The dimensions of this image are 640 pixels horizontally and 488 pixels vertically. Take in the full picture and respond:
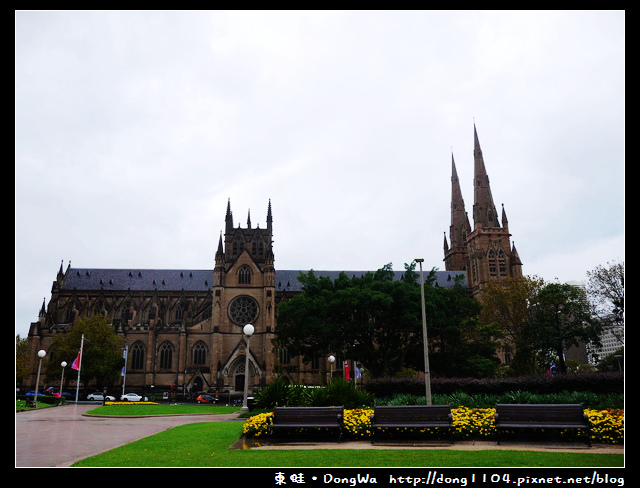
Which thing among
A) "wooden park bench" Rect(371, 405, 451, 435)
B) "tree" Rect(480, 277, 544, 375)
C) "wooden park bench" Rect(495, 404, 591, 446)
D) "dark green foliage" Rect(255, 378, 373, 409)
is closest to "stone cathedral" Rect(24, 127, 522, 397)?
"tree" Rect(480, 277, 544, 375)

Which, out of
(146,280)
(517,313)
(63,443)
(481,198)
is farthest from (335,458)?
(481,198)

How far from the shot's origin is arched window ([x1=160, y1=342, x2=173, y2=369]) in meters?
69.8

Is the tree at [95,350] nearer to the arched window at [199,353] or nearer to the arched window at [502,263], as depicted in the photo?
the arched window at [199,353]

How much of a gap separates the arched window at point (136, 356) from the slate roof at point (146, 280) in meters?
13.0


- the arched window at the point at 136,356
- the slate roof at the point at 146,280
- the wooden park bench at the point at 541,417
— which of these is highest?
the slate roof at the point at 146,280

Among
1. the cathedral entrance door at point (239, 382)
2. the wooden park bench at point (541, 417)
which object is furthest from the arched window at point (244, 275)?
the wooden park bench at point (541, 417)

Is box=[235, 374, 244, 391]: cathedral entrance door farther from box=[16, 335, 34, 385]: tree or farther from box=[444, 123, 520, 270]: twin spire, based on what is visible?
box=[444, 123, 520, 270]: twin spire

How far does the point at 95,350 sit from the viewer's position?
195ft

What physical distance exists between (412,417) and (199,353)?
197 ft

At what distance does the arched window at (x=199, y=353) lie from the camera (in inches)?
2689

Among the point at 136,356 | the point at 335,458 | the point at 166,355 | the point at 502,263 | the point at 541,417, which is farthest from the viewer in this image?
the point at 502,263

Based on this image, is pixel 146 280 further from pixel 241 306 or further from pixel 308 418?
pixel 308 418
